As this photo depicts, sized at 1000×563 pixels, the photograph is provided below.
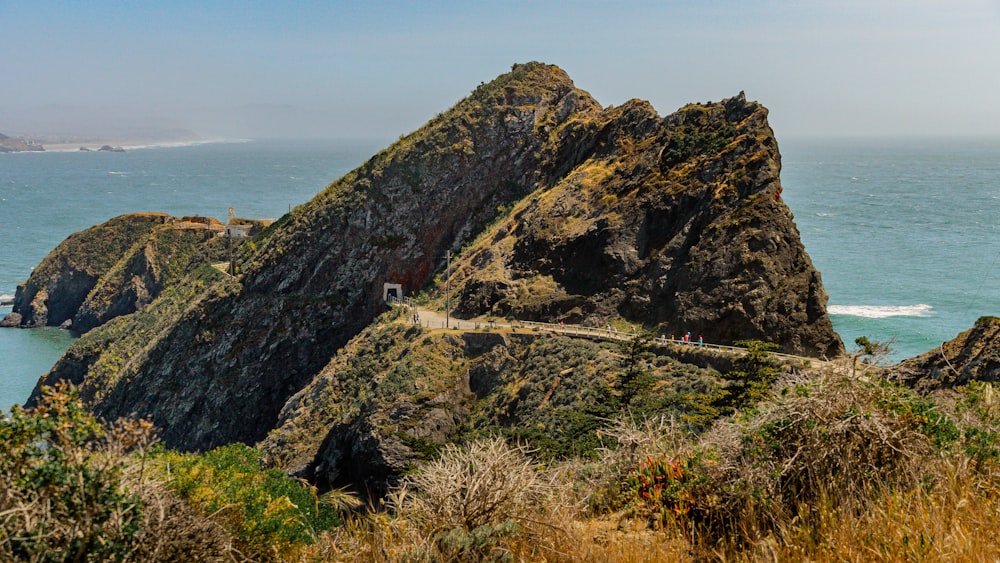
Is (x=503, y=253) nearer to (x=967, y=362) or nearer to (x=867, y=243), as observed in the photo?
(x=967, y=362)

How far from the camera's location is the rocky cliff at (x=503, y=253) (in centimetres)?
4238

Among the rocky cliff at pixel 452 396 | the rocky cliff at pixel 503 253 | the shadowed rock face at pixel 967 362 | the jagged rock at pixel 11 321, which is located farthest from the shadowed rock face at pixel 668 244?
the jagged rock at pixel 11 321

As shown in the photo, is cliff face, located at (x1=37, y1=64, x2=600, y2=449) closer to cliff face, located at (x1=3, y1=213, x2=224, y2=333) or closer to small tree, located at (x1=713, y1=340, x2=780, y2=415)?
cliff face, located at (x1=3, y1=213, x2=224, y2=333)

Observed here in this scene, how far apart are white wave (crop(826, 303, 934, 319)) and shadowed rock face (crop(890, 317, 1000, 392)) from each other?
153ft

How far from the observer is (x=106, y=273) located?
100688 mm

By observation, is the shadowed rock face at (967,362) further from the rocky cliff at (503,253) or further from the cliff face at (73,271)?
the cliff face at (73,271)

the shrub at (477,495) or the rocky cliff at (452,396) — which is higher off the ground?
the shrub at (477,495)

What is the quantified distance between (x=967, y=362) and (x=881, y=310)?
51.6 metres

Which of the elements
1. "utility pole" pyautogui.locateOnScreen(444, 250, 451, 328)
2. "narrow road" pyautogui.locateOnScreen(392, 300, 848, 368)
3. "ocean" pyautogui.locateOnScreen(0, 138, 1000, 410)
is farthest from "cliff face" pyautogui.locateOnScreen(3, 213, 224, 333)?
"narrow road" pyautogui.locateOnScreen(392, 300, 848, 368)

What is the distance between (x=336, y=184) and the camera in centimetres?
7162

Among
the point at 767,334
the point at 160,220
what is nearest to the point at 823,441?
the point at 767,334

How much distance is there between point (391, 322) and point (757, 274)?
25417 millimetres

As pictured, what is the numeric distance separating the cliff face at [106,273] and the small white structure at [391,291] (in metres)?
32.5

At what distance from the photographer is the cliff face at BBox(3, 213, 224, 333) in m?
92.8
